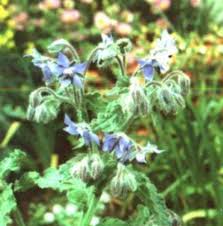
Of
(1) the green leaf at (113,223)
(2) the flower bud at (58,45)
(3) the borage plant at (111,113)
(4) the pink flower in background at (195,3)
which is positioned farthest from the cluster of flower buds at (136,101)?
(4) the pink flower in background at (195,3)

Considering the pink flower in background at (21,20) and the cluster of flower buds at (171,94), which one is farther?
the pink flower in background at (21,20)

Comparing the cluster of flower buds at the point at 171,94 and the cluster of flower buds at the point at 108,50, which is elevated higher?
the cluster of flower buds at the point at 108,50

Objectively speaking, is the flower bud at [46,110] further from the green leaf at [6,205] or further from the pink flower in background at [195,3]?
the pink flower in background at [195,3]

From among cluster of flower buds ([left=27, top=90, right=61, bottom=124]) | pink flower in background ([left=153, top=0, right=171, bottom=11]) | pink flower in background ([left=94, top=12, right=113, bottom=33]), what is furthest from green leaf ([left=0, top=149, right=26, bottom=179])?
pink flower in background ([left=153, top=0, right=171, bottom=11])

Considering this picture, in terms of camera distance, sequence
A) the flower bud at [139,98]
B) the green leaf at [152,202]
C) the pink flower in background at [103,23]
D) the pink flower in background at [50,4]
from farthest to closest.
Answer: the pink flower in background at [50,4], the pink flower in background at [103,23], the green leaf at [152,202], the flower bud at [139,98]

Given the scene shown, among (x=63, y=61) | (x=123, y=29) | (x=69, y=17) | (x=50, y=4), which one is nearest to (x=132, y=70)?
(x=123, y=29)

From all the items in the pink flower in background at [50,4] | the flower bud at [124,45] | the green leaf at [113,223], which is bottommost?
the green leaf at [113,223]

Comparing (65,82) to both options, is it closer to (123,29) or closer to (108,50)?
(108,50)
